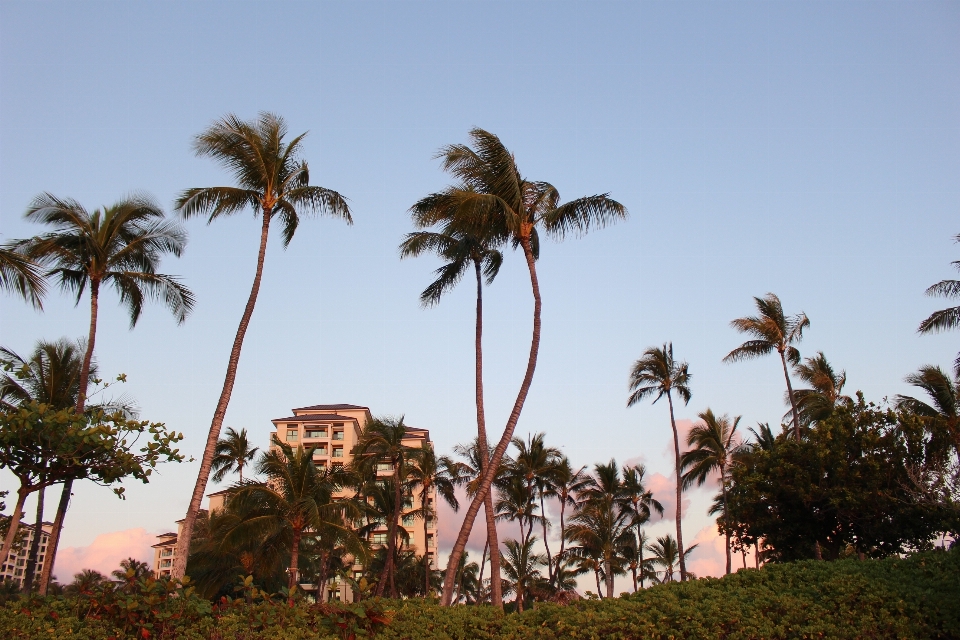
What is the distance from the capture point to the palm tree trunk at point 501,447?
20156 millimetres

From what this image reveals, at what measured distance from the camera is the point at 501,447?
67.5 ft

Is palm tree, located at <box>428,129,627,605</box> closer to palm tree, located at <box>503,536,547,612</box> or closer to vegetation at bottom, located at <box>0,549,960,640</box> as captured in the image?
vegetation at bottom, located at <box>0,549,960,640</box>

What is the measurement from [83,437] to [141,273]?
12667 mm

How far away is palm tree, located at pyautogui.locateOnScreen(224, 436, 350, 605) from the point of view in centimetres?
3222

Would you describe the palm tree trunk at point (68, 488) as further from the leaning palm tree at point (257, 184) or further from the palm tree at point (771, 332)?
the palm tree at point (771, 332)

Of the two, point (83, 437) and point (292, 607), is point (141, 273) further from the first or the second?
point (292, 607)

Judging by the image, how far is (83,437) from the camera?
12.1 meters

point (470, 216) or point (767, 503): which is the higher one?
point (470, 216)

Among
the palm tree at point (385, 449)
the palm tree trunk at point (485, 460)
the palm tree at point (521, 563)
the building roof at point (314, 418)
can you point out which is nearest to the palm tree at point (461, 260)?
the palm tree trunk at point (485, 460)

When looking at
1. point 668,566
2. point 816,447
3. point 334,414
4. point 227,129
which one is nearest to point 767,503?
point 816,447

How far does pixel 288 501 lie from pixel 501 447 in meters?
16.0

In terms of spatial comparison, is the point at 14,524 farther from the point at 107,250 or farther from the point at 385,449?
the point at 385,449

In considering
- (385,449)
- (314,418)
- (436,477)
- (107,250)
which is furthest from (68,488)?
(314,418)

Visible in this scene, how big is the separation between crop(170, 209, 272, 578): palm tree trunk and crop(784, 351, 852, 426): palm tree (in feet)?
105
